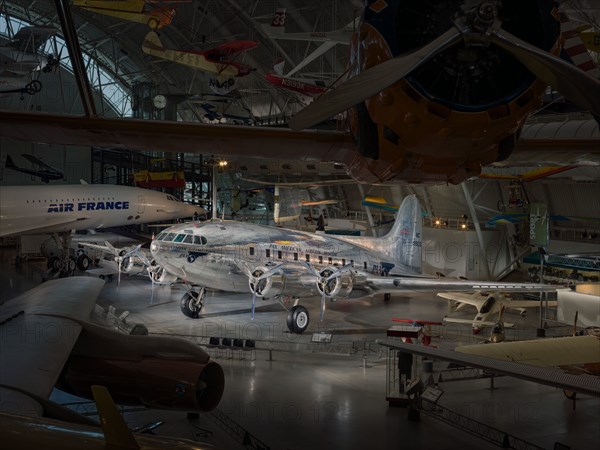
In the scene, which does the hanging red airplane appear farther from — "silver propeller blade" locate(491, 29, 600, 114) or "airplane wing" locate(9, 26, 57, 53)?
"airplane wing" locate(9, 26, 57, 53)

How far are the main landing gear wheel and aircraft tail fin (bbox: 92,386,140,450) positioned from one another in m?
12.1

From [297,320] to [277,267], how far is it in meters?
1.51

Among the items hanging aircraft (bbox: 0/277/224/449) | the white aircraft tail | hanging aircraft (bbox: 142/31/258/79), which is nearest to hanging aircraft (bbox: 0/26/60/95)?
hanging aircraft (bbox: 142/31/258/79)

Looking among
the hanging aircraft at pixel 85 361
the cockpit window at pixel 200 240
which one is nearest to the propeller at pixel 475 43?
the hanging aircraft at pixel 85 361

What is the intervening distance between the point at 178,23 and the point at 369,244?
66.6 feet

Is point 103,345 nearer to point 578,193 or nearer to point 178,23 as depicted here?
point 578,193

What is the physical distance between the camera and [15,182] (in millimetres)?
37094

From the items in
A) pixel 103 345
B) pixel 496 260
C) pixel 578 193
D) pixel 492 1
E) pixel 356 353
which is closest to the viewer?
pixel 492 1

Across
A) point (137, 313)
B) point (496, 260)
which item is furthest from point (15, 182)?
point (496, 260)

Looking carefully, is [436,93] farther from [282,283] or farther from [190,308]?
[190,308]

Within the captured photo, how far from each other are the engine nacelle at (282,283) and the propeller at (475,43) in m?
11.7

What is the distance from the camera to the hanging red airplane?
13.5 ft

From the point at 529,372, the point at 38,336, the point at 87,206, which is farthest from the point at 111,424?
the point at 87,206

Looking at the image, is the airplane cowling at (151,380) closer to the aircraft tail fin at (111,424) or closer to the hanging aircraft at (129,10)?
the aircraft tail fin at (111,424)
